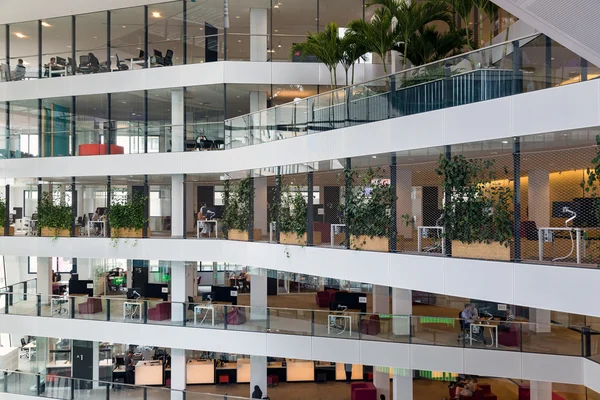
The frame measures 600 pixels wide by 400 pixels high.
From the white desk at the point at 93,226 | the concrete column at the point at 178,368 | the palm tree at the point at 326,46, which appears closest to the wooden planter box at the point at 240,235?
the concrete column at the point at 178,368

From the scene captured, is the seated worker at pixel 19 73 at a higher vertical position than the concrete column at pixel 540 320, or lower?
higher

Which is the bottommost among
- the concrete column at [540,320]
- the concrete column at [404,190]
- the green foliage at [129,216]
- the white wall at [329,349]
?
the white wall at [329,349]

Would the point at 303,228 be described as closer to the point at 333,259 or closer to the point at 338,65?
the point at 333,259

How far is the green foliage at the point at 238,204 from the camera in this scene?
1667 cm

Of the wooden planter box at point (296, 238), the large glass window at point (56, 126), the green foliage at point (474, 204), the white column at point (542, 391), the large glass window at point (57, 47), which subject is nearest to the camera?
the green foliage at point (474, 204)

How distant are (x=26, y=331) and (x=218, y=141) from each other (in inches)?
341

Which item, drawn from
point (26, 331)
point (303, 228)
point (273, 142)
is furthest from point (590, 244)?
point (26, 331)

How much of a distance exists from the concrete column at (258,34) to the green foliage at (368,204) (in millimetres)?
6525

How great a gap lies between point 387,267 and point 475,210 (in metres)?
2.38

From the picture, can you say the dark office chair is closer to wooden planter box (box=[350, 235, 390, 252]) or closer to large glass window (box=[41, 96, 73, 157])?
large glass window (box=[41, 96, 73, 157])

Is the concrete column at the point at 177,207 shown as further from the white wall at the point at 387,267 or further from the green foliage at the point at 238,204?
the green foliage at the point at 238,204

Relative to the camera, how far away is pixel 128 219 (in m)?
18.6

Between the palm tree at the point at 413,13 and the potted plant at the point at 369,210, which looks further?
the palm tree at the point at 413,13

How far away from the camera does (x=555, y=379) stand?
12391 millimetres
